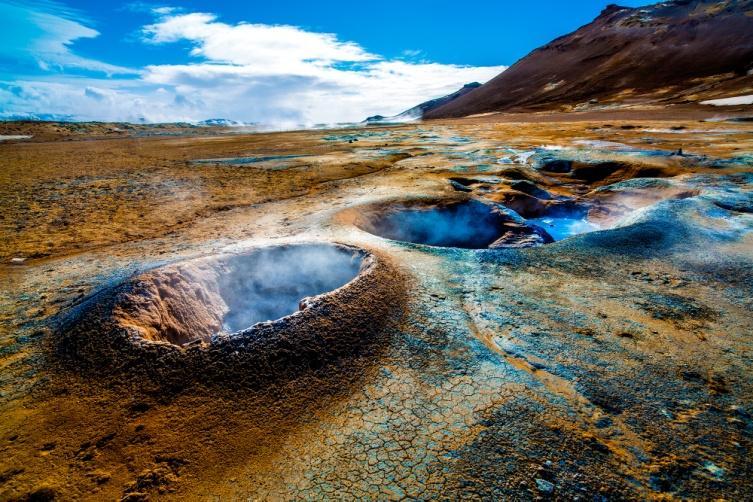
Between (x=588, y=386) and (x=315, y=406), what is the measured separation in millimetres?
2044

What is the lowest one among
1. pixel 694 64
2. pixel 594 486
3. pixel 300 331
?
pixel 594 486

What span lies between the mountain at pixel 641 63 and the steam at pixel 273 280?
50019mm

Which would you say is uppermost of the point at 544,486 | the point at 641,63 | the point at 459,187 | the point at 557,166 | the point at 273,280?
the point at 641,63

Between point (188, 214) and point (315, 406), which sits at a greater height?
point (188, 214)

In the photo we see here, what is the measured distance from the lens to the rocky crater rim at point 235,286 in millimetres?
4516

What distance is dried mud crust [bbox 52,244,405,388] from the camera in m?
3.21

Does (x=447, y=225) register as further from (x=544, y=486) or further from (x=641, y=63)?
(x=641, y=63)

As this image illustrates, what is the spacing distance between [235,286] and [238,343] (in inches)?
87.7

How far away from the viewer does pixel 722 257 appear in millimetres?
5043

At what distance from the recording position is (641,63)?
195 ft

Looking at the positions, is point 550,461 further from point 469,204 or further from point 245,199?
point 245,199

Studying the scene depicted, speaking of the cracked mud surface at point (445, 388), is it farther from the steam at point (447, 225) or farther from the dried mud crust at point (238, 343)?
the steam at point (447, 225)

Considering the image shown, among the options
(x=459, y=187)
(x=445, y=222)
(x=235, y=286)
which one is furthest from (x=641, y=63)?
(x=235, y=286)

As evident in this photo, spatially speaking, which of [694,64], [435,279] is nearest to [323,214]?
[435,279]
